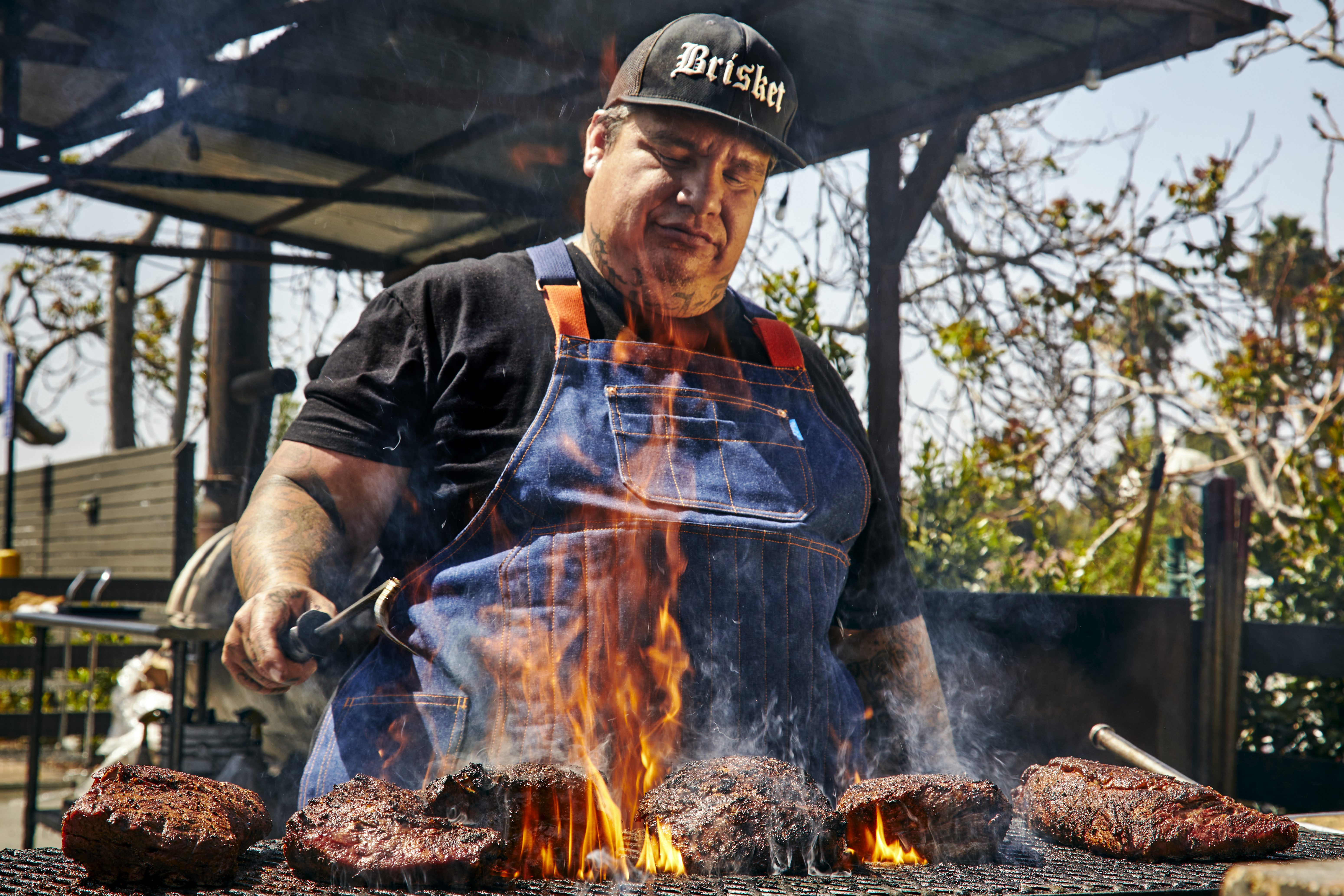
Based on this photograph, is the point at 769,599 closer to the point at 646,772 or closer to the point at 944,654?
the point at 646,772

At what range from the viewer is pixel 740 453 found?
199cm

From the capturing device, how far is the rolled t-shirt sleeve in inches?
73.0

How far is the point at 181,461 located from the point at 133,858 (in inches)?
216

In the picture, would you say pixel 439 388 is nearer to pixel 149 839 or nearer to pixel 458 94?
pixel 149 839

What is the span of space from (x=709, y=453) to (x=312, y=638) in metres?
0.83

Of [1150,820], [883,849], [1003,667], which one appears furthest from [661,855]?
[1003,667]

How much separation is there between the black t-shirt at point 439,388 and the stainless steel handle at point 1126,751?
46.4 inches

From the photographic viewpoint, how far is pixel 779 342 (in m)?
2.23

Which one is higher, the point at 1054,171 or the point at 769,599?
the point at 1054,171

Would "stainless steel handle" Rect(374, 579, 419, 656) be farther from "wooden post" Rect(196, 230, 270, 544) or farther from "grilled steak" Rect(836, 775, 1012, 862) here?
"wooden post" Rect(196, 230, 270, 544)

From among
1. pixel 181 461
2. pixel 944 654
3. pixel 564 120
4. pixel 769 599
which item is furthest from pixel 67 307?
pixel 769 599

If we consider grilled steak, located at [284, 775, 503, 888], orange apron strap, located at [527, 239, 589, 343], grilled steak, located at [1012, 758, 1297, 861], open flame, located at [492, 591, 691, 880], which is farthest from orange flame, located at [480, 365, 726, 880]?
grilled steak, located at [1012, 758, 1297, 861]

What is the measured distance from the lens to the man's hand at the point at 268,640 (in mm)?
1503

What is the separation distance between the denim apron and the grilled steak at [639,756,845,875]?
0.35 m
